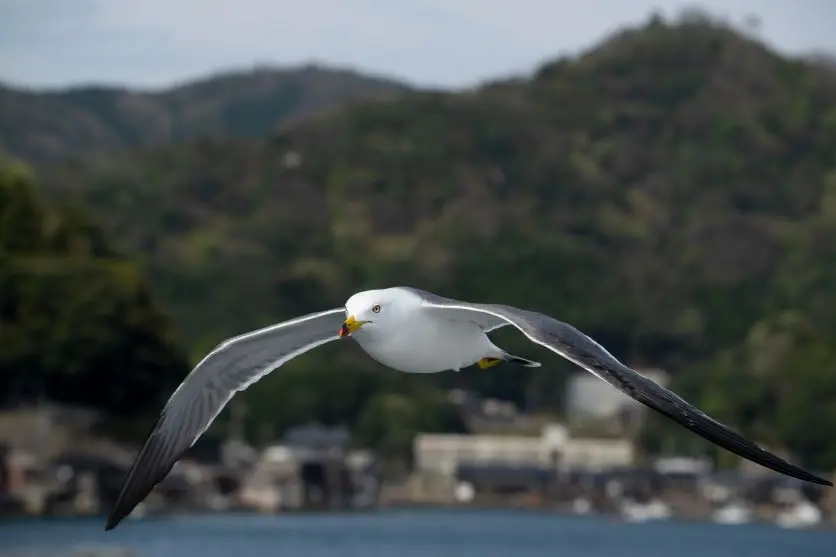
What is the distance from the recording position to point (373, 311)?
12.8m

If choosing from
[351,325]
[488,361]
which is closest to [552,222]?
[488,361]

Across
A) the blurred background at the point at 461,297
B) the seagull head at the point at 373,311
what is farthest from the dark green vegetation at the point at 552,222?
the seagull head at the point at 373,311

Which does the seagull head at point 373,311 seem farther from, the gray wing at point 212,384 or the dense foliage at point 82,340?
the dense foliage at point 82,340

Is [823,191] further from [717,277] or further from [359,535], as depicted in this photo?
[359,535]

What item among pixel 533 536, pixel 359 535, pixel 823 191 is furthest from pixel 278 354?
pixel 823 191

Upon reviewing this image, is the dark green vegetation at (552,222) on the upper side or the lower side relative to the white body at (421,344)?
upper

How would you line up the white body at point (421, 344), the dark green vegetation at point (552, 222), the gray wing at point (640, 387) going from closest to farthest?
the gray wing at point (640, 387)
the white body at point (421, 344)
the dark green vegetation at point (552, 222)

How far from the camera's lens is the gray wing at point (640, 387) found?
11.3 m

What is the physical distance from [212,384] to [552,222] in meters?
130

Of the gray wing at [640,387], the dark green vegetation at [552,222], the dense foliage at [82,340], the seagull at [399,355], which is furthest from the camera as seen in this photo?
the dark green vegetation at [552,222]

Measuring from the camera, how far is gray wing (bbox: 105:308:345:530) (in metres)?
14.0

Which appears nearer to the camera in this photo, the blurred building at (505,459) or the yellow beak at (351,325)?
the yellow beak at (351,325)

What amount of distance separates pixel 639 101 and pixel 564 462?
70968 millimetres

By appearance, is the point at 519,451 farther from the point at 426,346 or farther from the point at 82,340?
the point at 426,346
